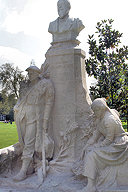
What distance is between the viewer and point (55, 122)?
5.12 meters

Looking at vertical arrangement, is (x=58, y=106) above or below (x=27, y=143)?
above

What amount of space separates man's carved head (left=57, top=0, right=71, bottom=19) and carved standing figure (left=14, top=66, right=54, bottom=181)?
1.44 metres

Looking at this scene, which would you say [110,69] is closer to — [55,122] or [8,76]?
[55,122]

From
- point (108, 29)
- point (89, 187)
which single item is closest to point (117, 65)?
point (108, 29)

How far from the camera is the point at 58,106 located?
5117 mm

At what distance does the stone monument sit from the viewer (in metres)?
4.58

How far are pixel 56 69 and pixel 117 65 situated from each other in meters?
3.72

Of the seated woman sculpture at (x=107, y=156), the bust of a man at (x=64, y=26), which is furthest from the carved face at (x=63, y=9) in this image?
the seated woman sculpture at (x=107, y=156)

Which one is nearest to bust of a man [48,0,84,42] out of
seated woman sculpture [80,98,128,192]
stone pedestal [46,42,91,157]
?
stone pedestal [46,42,91,157]

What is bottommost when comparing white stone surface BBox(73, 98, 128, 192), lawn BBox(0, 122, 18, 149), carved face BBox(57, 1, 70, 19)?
lawn BBox(0, 122, 18, 149)

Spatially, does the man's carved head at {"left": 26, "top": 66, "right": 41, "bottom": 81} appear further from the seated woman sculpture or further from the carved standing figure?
the seated woman sculpture

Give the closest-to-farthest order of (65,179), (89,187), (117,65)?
1. (89,187)
2. (65,179)
3. (117,65)

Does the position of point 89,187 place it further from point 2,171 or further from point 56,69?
point 56,69

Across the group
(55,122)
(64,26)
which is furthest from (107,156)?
(64,26)
